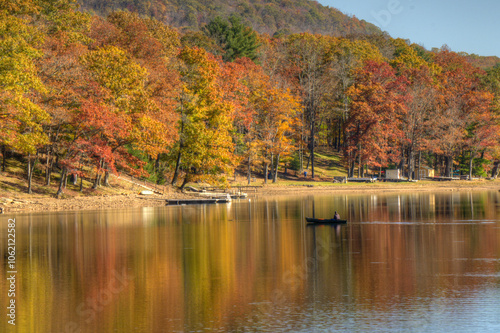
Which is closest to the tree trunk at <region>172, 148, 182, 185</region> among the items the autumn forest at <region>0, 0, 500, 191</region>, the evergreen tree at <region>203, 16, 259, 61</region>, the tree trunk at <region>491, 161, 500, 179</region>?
the autumn forest at <region>0, 0, 500, 191</region>

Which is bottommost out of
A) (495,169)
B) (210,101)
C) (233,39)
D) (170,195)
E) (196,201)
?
(196,201)

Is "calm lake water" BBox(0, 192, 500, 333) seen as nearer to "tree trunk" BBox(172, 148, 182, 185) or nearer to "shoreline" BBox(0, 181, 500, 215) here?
"shoreline" BBox(0, 181, 500, 215)

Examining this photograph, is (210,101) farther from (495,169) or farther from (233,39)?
(495,169)

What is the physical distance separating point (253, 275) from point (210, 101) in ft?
176

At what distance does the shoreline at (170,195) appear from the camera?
57.2 meters

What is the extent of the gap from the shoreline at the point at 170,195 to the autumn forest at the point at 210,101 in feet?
9.34

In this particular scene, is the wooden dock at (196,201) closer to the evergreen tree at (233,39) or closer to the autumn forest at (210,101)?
the autumn forest at (210,101)

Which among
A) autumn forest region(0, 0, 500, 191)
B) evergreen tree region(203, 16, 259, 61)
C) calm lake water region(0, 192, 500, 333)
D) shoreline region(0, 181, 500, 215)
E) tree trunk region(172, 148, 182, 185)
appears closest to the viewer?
calm lake water region(0, 192, 500, 333)

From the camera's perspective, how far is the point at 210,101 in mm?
79938

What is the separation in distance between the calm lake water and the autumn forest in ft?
49.3

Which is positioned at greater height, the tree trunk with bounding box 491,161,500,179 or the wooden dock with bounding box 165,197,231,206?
the tree trunk with bounding box 491,161,500,179

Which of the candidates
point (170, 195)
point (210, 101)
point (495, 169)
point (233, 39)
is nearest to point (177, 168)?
point (170, 195)

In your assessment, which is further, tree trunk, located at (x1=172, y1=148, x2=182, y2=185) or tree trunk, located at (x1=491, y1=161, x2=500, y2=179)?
tree trunk, located at (x1=491, y1=161, x2=500, y2=179)

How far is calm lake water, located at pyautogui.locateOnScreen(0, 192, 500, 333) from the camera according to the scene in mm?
20984
